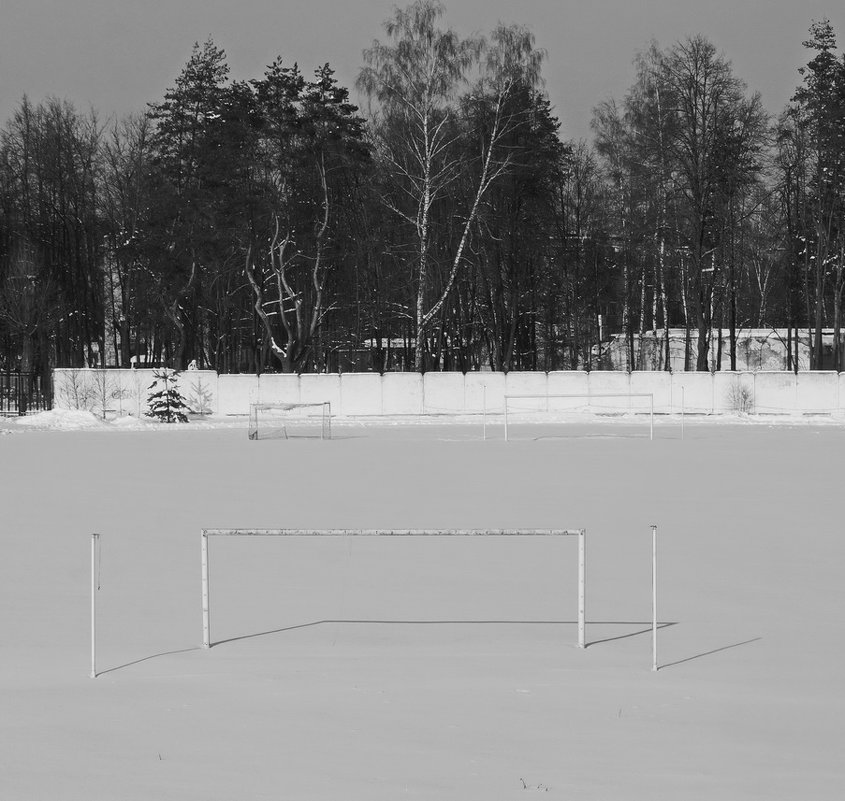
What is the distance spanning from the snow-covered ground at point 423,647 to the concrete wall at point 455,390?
23.4m

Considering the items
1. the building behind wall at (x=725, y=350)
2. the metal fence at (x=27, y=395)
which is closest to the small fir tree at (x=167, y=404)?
the metal fence at (x=27, y=395)

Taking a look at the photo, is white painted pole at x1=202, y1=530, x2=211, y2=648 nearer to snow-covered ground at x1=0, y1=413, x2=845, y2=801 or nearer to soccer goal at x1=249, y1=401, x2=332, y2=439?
snow-covered ground at x1=0, y1=413, x2=845, y2=801

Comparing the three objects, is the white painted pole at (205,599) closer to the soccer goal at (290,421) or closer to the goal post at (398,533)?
the goal post at (398,533)

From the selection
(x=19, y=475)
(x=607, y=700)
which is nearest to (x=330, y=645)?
(x=607, y=700)

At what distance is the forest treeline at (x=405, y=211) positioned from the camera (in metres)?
48.5

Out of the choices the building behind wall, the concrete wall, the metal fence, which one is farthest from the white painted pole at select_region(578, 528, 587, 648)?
the building behind wall

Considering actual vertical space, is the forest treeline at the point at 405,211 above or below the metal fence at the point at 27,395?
above

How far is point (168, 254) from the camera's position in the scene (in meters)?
53.8

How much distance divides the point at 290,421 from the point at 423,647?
31.9 meters

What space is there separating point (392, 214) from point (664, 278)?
12.7 meters

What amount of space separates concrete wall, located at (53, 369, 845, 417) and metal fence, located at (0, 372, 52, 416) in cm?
138

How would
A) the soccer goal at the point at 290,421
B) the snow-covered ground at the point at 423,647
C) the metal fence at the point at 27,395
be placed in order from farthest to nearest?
1. the metal fence at the point at 27,395
2. the soccer goal at the point at 290,421
3. the snow-covered ground at the point at 423,647

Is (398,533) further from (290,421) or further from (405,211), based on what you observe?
(405,211)

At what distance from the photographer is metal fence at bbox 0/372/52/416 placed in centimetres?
4362
